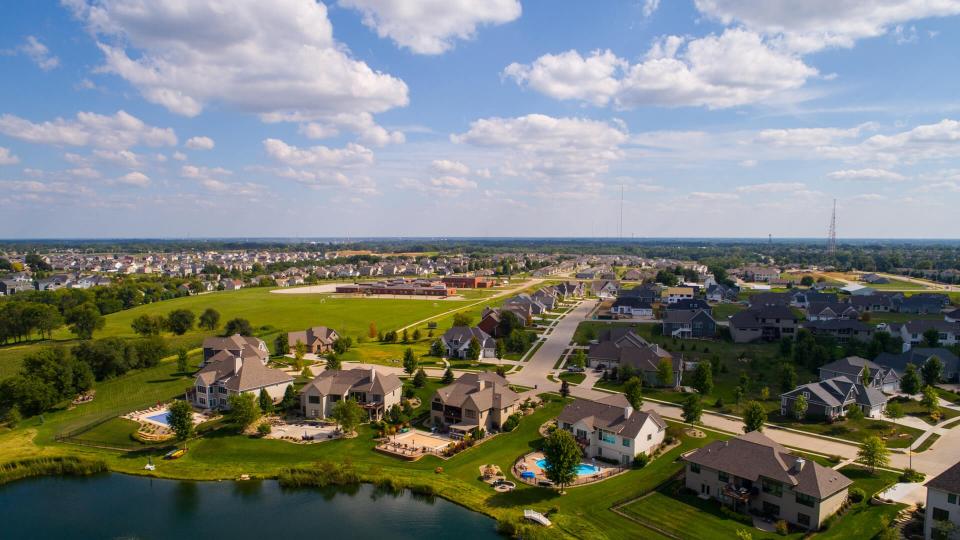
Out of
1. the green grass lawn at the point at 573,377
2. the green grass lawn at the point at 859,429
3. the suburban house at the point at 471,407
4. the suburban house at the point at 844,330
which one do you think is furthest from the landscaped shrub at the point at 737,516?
the suburban house at the point at 844,330

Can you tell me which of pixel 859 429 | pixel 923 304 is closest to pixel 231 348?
pixel 859 429

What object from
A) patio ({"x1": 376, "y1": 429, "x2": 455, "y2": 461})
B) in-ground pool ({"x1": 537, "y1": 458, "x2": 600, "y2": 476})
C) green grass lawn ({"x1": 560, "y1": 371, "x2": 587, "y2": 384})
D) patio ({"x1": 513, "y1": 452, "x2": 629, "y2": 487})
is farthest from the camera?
green grass lawn ({"x1": 560, "y1": 371, "x2": 587, "y2": 384})

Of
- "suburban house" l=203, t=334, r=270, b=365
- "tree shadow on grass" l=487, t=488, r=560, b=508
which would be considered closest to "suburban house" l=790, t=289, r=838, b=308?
"tree shadow on grass" l=487, t=488, r=560, b=508

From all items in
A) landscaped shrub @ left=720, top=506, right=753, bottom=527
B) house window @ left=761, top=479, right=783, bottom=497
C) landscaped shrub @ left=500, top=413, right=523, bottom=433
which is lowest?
landscaped shrub @ left=720, top=506, right=753, bottom=527

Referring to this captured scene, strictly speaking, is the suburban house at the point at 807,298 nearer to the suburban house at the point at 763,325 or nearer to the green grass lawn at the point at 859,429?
the suburban house at the point at 763,325

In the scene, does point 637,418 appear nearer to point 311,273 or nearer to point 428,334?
point 428,334

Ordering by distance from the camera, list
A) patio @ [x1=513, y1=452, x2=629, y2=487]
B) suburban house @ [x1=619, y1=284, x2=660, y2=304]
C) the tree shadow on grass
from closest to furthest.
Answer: the tree shadow on grass < patio @ [x1=513, y1=452, x2=629, y2=487] < suburban house @ [x1=619, y1=284, x2=660, y2=304]

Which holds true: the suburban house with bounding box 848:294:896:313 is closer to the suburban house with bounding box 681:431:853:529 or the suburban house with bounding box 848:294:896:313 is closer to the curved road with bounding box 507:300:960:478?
the curved road with bounding box 507:300:960:478
